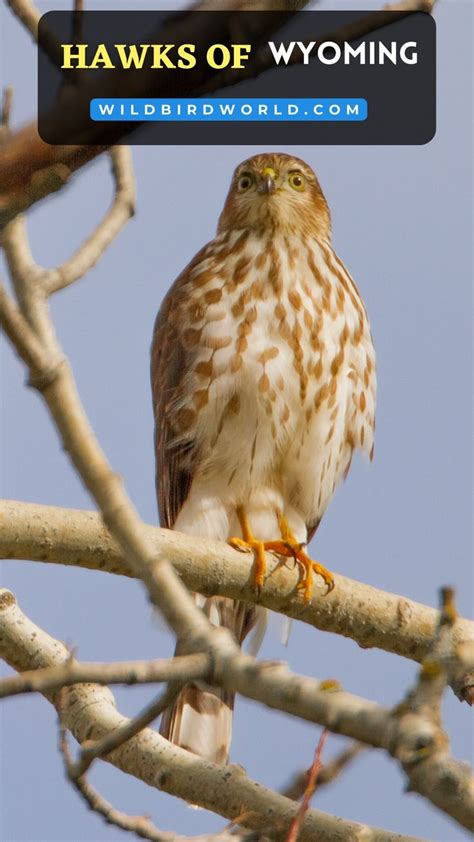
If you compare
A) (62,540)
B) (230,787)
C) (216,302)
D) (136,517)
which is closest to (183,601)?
(136,517)

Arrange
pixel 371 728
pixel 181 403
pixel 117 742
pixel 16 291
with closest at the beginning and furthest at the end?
pixel 371 728 → pixel 16 291 → pixel 117 742 → pixel 181 403

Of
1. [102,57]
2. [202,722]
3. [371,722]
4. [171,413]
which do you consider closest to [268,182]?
[171,413]

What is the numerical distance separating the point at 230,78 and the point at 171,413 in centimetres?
360

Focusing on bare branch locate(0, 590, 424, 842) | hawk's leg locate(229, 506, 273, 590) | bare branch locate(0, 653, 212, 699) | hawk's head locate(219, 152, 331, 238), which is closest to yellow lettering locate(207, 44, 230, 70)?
bare branch locate(0, 653, 212, 699)

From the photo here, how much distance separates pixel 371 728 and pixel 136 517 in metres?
0.50

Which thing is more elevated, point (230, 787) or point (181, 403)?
point (181, 403)

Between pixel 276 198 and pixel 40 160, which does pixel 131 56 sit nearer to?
pixel 40 160

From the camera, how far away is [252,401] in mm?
5117

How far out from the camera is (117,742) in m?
2.18

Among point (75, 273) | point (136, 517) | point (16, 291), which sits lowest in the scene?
point (136, 517)

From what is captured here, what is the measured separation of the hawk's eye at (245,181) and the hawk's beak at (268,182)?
77 mm

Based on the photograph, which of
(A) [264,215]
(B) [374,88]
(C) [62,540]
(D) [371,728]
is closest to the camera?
(D) [371,728]

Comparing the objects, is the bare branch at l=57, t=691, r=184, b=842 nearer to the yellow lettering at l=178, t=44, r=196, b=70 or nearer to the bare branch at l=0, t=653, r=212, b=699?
the bare branch at l=0, t=653, r=212, b=699

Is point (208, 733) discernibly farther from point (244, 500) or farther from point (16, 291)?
point (16, 291)
